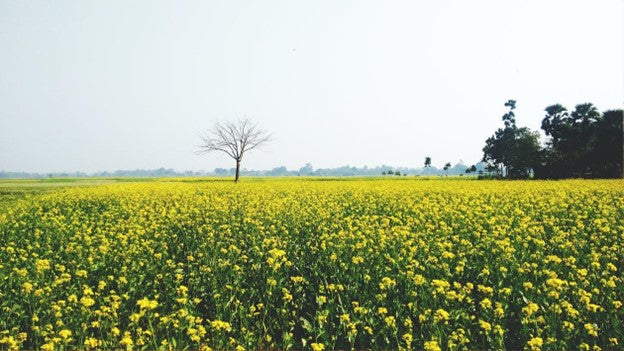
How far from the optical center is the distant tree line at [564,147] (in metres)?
51.3

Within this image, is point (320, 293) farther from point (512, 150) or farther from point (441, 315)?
point (512, 150)

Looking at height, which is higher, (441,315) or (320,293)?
(441,315)

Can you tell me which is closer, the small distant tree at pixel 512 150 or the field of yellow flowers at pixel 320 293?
the field of yellow flowers at pixel 320 293

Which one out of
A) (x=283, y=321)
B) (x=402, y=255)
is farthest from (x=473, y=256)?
(x=283, y=321)

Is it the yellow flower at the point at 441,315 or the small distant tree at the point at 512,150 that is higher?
the small distant tree at the point at 512,150

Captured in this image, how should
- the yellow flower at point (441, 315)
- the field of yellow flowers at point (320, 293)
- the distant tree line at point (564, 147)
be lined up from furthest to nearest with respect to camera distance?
the distant tree line at point (564, 147), the field of yellow flowers at point (320, 293), the yellow flower at point (441, 315)

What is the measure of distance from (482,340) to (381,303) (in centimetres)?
153

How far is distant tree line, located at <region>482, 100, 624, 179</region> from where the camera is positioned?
51.3 meters

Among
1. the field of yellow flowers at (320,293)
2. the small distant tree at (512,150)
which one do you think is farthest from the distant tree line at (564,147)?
the field of yellow flowers at (320,293)

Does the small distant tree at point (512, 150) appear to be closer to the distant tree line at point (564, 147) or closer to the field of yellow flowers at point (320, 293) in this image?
the distant tree line at point (564, 147)

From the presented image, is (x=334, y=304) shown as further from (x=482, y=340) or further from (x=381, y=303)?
(x=482, y=340)

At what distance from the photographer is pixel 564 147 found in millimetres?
58344

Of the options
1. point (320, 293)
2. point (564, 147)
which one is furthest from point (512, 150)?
point (320, 293)

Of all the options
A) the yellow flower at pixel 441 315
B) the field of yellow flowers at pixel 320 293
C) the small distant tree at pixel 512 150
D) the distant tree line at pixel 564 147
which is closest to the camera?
the yellow flower at pixel 441 315
